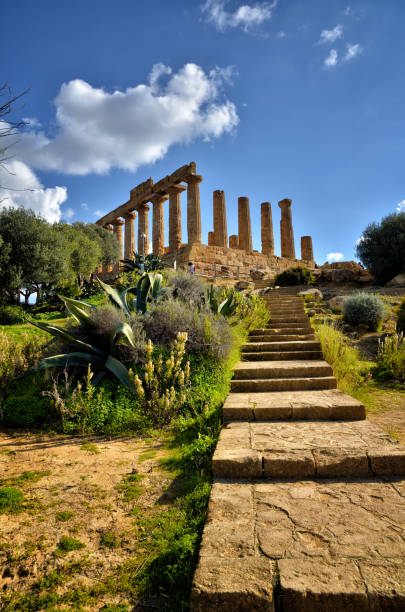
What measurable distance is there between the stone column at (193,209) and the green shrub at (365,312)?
15405 mm

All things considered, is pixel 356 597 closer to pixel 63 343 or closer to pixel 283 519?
pixel 283 519

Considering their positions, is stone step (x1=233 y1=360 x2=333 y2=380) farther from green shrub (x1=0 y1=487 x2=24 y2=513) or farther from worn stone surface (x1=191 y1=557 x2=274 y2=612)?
worn stone surface (x1=191 y1=557 x2=274 y2=612)

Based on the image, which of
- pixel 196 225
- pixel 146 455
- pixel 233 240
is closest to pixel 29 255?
pixel 196 225

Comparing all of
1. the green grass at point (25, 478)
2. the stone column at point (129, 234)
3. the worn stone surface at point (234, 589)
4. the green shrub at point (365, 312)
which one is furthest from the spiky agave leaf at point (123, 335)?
the stone column at point (129, 234)

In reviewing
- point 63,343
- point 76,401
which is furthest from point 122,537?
point 63,343

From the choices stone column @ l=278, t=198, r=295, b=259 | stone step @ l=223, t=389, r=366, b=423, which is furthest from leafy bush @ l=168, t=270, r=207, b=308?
stone column @ l=278, t=198, r=295, b=259

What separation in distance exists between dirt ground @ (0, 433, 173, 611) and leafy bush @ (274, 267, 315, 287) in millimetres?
16744

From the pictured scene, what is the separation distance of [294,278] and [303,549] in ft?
60.0

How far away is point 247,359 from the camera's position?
6.70 m

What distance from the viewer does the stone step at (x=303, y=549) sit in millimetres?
1625

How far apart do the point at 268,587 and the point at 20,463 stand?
277 centimetres

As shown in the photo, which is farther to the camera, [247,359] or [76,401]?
[247,359]

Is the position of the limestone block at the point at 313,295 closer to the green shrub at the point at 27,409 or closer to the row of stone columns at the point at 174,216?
the row of stone columns at the point at 174,216

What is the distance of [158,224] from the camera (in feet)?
90.7
